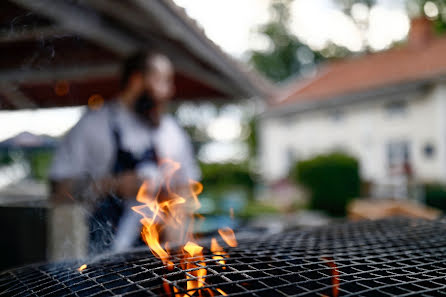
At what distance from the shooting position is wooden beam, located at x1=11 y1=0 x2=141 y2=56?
2.37m

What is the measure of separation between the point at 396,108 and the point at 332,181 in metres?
7.50

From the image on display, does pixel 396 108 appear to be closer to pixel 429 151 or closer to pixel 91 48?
pixel 429 151

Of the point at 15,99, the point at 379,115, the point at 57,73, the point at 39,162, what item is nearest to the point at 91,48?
the point at 57,73

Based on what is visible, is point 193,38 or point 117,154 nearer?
point 117,154

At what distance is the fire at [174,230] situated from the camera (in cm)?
123

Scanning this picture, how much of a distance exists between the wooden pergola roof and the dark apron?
83 centimetres

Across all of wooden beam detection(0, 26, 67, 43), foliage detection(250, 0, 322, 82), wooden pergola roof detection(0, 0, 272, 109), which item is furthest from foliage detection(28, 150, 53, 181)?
foliage detection(250, 0, 322, 82)

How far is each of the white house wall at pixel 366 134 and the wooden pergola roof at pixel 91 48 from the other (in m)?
12.5

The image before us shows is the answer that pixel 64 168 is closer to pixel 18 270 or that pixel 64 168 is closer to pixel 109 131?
pixel 109 131

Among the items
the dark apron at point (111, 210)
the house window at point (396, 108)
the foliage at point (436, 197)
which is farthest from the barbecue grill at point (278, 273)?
the house window at point (396, 108)

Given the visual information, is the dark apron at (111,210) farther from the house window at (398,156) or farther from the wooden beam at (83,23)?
the house window at (398,156)

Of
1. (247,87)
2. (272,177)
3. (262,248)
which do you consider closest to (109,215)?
(262,248)

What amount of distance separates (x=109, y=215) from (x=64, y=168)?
47 cm

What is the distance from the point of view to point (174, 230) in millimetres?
2541
